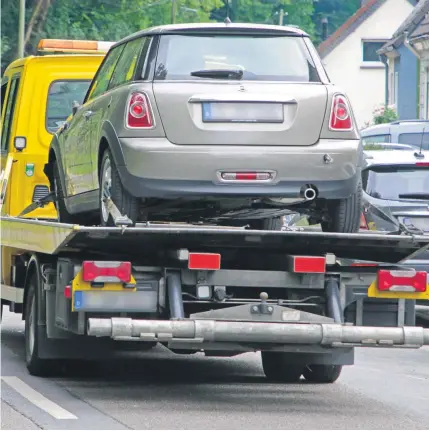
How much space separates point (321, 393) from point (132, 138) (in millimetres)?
2456

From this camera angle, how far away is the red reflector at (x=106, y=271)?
33.9ft

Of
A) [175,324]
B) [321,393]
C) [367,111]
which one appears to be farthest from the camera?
[367,111]

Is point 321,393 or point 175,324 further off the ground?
point 175,324

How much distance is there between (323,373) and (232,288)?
1.64m

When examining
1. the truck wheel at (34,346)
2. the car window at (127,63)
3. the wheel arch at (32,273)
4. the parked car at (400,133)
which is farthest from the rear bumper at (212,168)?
the parked car at (400,133)

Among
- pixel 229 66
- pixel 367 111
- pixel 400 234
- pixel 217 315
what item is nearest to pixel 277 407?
pixel 217 315

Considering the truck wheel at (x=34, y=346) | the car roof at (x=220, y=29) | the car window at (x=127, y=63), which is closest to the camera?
the car roof at (x=220, y=29)

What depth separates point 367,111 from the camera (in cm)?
7981

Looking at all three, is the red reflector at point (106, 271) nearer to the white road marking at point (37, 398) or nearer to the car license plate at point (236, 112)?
the white road marking at point (37, 398)

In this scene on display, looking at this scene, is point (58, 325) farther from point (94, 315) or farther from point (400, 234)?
point (400, 234)

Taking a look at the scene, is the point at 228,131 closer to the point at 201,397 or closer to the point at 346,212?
the point at 346,212

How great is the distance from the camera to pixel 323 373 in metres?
12.1

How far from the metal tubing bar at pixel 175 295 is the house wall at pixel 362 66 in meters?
68.8

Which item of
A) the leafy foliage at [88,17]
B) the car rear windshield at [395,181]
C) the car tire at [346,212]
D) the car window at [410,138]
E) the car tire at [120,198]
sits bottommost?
the leafy foliage at [88,17]
